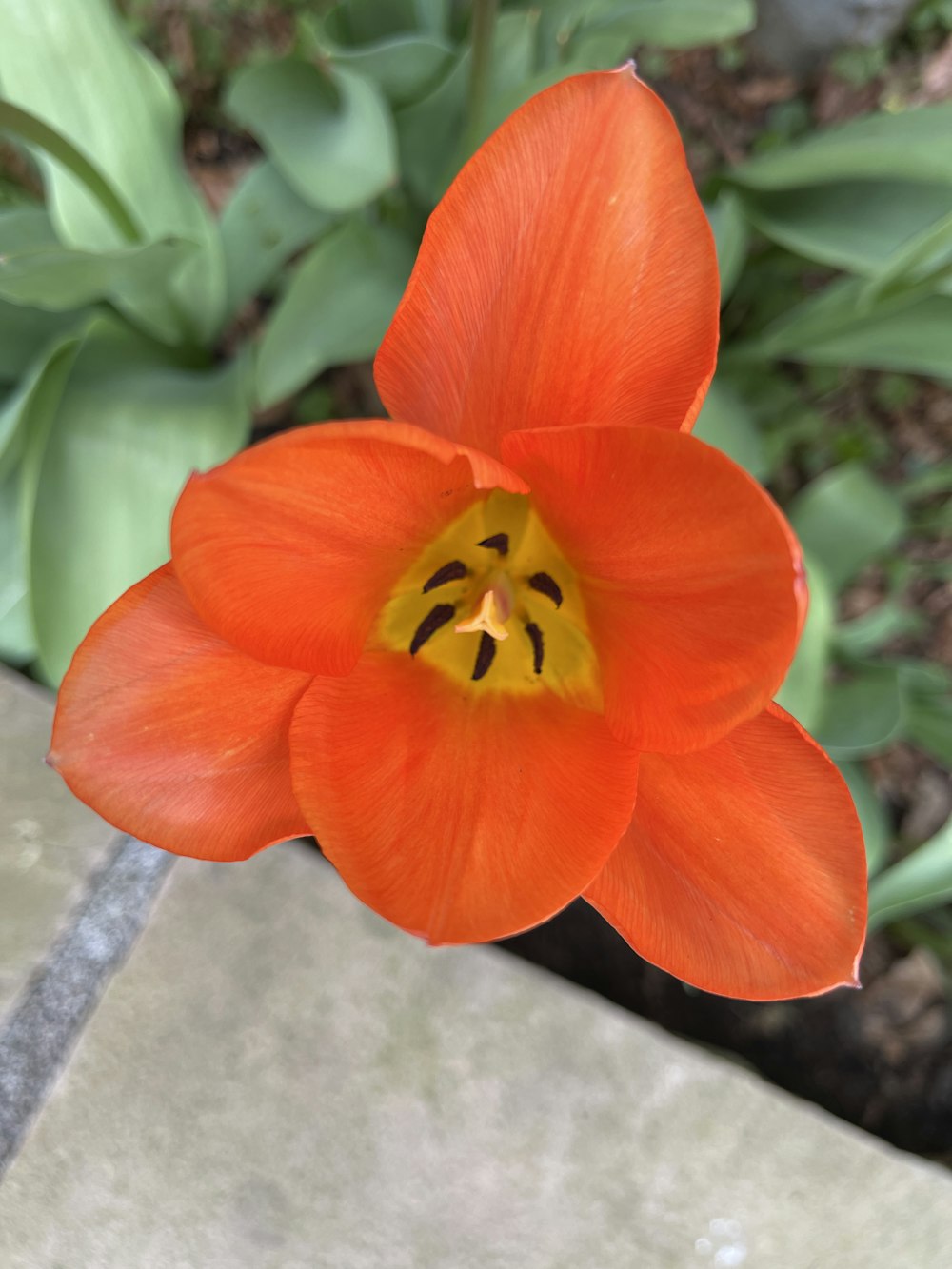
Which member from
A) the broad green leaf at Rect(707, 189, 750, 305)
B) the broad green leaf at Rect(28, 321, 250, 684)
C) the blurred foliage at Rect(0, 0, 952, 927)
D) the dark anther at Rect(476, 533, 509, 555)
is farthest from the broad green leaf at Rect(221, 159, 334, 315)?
the dark anther at Rect(476, 533, 509, 555)

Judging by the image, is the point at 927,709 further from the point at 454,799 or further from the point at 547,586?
the point at 454,799

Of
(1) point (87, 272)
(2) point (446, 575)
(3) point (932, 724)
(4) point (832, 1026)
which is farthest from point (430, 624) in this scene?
(4) point (832, 1026)

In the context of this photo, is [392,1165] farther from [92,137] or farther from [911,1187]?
[92,137]

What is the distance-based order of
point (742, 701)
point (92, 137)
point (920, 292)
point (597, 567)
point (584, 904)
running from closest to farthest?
point (742, 701) < point (597, 567) < point (920, 292) < point (92, 137) < point (584, 904)

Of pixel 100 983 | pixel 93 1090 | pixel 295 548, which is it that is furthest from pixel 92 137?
pixel 93 1090

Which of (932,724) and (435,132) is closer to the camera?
(435,132)

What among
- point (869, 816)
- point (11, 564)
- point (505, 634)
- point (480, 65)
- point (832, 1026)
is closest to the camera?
point (505, 634)

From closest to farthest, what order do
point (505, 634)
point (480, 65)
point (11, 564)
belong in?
point (505, 634) < point (480, 65) < point (11, 564)
